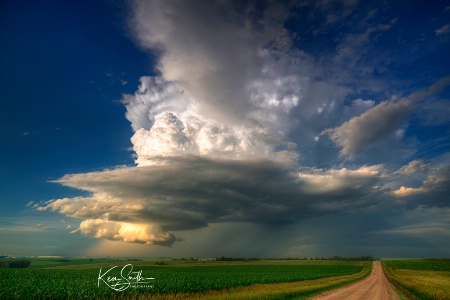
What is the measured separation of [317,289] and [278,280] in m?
15.4

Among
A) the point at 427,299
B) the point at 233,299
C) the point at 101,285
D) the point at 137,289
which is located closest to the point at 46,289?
the point at 101,285

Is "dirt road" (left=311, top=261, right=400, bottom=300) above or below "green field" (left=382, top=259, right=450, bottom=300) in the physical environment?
below

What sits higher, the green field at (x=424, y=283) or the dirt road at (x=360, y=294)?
the green field at (x=424, y=283)

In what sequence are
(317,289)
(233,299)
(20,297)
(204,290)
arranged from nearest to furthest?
(20,297) < (233,299) < (204,290) < (317,289)

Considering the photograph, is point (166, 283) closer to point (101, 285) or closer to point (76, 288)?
point (101, 285)

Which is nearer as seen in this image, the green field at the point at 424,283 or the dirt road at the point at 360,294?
the dirt road at the point at 360,294

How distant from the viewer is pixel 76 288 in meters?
24.2

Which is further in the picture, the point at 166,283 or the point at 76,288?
the point at 166,283

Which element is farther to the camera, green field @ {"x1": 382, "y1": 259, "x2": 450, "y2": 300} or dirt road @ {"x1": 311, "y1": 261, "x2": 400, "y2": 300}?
green field @ {"x1": 382, "y1": 259, "x2": 450, "y2": 300}

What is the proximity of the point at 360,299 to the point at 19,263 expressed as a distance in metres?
130

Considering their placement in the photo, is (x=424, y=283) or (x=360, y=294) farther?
(x=424, y=283)

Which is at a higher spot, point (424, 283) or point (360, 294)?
point (424, 283)

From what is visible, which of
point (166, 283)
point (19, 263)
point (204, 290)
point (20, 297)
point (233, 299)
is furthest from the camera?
point (19, 263)

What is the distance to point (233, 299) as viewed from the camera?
25375mm
